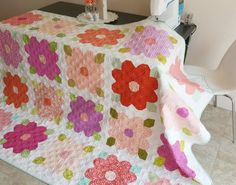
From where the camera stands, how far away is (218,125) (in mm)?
2014

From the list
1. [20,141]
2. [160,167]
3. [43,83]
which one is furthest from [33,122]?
[160,167]

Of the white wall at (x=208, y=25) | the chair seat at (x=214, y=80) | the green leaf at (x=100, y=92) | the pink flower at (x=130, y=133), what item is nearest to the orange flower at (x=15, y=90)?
the green leaf at (x=100, y=92)

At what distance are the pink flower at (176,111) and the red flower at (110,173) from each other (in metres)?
0.40

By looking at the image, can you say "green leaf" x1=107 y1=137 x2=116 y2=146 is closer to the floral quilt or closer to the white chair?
the floral quilt

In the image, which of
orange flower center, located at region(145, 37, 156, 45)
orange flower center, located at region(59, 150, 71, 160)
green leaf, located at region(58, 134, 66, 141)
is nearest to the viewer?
orange flower center, located at region(145, 37, 156, 45)

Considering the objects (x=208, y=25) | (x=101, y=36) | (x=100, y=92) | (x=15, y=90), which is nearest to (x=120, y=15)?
(x=101, y=36)

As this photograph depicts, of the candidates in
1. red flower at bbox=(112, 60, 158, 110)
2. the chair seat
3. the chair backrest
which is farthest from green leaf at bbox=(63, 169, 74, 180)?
the chair backrest

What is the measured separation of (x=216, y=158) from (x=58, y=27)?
4.48 feet

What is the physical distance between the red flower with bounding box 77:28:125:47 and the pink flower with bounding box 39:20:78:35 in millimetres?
133

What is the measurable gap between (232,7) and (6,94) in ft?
5.87

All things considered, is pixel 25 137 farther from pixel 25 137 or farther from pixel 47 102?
pixel 47 102

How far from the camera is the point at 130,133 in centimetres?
161

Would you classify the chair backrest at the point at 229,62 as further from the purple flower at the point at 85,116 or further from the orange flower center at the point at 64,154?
the orange flower center at the point at 64,154

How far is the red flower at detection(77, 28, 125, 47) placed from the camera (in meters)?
1.58
